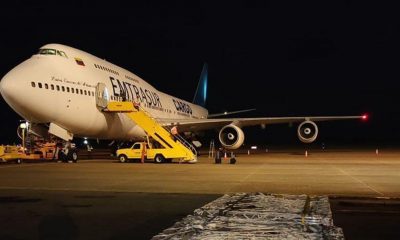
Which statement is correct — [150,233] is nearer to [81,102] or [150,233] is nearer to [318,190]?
[318,190]

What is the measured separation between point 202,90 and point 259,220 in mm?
39980

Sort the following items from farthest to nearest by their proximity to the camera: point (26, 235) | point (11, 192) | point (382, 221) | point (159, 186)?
point (159, 186)
point (11, 192)
point (382, 221)
point (26, 235)

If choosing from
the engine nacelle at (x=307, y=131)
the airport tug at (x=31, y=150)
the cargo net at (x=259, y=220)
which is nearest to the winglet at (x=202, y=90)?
the engine nacelle at (x=307, y=131)

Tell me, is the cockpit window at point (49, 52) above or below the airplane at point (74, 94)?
above

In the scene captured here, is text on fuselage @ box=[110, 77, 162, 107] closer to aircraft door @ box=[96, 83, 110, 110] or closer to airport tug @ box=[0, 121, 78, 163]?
aircraft door @ box=[96, 83, 110, 110]

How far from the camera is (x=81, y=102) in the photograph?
20.8 m

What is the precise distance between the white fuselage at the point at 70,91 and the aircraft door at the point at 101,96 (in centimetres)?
10

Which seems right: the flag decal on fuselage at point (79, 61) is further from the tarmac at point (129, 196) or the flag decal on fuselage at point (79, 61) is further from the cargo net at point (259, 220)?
the cargo net at point (259, 220)

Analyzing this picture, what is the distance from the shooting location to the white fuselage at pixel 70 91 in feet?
61.0

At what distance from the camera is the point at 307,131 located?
29.9 metres

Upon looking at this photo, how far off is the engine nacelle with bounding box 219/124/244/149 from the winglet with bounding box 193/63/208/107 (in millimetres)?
18851

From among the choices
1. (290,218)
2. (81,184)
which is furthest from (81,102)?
(290,218)

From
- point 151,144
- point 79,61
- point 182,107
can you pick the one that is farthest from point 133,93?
point 182,107

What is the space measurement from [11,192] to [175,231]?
6.05 m
